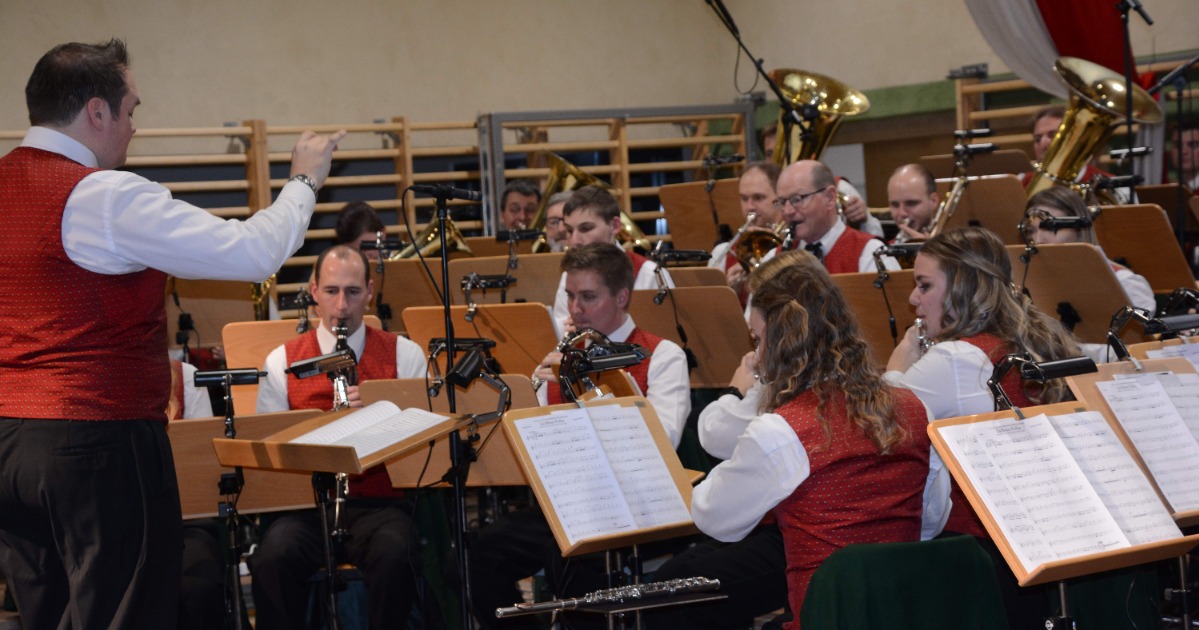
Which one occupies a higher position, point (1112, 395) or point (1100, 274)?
point (1100, 274)

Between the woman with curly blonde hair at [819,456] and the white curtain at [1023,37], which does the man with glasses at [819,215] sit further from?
the white curtain at [1023,37]

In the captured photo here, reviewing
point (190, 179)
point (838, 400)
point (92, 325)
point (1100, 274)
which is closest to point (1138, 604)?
point (838, 400)

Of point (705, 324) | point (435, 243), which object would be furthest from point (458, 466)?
point (435, 243)

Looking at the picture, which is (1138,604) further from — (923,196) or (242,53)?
(242,53)

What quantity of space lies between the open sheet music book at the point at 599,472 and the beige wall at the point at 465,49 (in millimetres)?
5557

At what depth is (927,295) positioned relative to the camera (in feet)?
10.5

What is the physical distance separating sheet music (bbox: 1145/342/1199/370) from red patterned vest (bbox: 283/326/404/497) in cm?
Answer: 227

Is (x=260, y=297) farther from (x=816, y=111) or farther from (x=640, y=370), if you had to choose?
(x=816, y=111)

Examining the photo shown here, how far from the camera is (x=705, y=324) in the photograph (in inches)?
172

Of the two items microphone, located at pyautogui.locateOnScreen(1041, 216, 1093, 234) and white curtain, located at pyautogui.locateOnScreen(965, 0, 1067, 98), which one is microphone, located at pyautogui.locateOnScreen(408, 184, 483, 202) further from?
white curtain, located at pyautogui.locateOnScreen(965, 0, 1067, 98)

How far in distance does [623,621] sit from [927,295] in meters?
1.14

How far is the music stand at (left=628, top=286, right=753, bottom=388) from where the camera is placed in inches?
169

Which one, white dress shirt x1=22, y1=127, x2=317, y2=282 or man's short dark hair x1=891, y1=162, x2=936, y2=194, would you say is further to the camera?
man's short dark hair x1=891, y1=162, x2=936, y2=194

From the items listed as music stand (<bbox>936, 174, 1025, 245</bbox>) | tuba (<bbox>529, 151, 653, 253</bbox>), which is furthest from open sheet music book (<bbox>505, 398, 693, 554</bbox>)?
tuba (<bbox>529, 151, 653, 253</bbox>)
